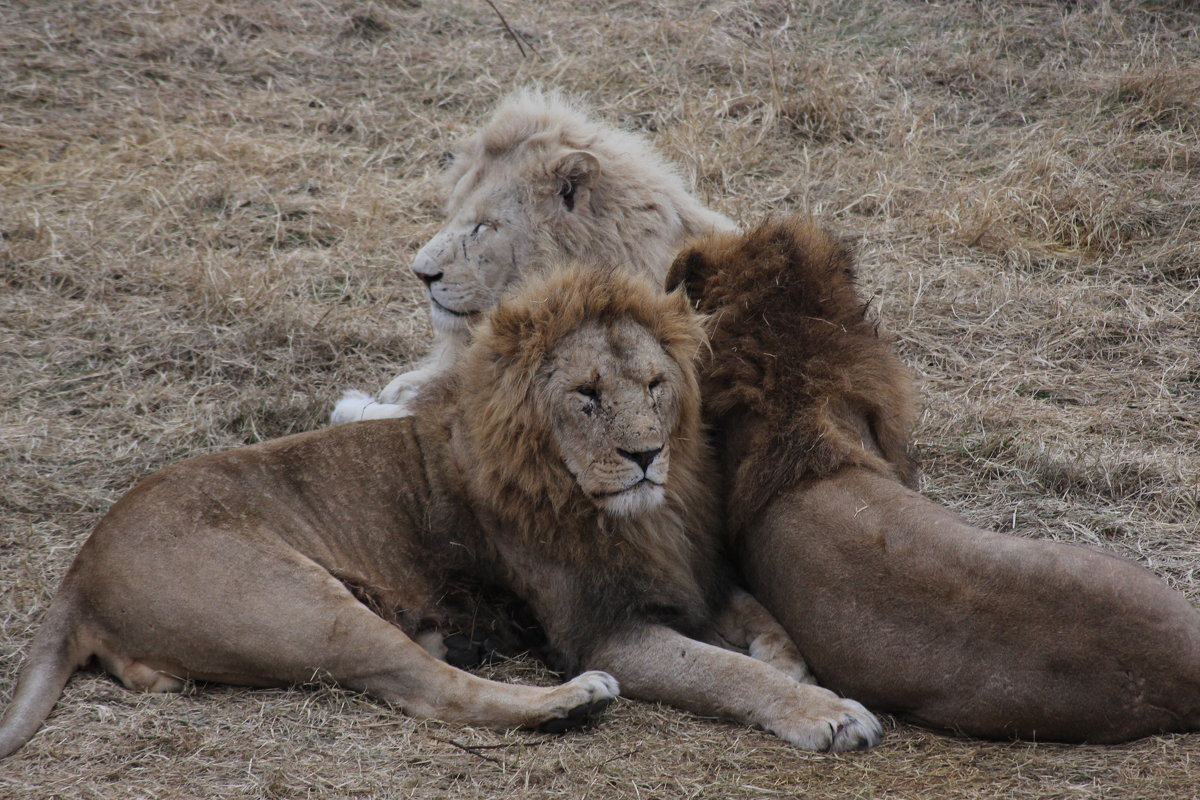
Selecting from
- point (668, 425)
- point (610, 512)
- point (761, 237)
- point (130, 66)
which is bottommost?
point (130, 66)

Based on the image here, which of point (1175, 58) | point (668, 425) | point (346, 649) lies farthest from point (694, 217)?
point (1175, 58)

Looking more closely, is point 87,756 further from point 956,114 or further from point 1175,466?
point 956,114

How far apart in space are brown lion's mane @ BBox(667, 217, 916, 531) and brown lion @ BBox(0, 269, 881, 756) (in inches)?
6.3

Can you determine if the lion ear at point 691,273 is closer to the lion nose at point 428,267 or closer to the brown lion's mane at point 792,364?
the brown lion's mane at point 792,364

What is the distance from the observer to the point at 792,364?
3551 mm

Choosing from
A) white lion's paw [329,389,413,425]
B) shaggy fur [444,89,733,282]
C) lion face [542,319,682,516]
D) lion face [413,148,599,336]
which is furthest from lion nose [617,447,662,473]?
white lion's paw [329,389,413,425]

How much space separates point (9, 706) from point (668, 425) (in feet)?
5.92

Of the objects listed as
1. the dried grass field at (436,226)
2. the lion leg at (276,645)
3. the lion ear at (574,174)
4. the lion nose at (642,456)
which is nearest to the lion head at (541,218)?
the lion ear at (574,174)

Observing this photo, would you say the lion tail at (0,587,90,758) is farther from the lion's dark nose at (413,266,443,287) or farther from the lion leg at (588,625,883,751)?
the lion's dark nose at (413,266,443,287)

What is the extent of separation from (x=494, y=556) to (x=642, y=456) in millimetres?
630

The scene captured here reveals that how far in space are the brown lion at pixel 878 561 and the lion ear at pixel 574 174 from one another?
807 mm

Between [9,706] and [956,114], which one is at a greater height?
[956,114]

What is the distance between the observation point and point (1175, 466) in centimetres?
437

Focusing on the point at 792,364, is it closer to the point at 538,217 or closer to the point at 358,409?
the point at 538,217
